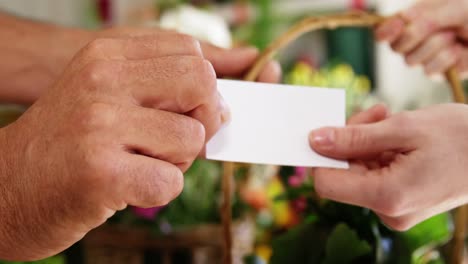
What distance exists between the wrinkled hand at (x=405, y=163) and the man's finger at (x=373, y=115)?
0.18 ft

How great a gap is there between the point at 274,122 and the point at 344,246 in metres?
0.18

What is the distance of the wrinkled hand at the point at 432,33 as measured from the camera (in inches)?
35.7

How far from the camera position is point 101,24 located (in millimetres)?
2688

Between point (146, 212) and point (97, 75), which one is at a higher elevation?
point (97, 75)

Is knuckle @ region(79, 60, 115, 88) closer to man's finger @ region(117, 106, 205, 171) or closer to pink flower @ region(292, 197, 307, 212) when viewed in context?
man's finger @ region(117, 106, 205, 171)

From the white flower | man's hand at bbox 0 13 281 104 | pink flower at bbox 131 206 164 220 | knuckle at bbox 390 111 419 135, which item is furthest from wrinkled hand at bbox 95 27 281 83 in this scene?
the white flower

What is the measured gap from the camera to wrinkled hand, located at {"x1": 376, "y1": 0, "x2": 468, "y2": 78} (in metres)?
0.91

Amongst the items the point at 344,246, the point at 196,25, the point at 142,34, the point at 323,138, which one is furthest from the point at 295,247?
the point at 196,25

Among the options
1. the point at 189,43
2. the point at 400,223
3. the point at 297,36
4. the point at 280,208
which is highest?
the point at 189,43

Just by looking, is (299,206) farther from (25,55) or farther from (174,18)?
(174,18)

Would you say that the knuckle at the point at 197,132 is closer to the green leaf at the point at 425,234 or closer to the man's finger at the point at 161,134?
the man's finger at the point at 161,134

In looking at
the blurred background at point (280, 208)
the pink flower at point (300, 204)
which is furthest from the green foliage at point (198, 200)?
the pink flower at point (300, 204)

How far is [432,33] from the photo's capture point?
935mm

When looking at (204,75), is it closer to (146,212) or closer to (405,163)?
(405,163)
